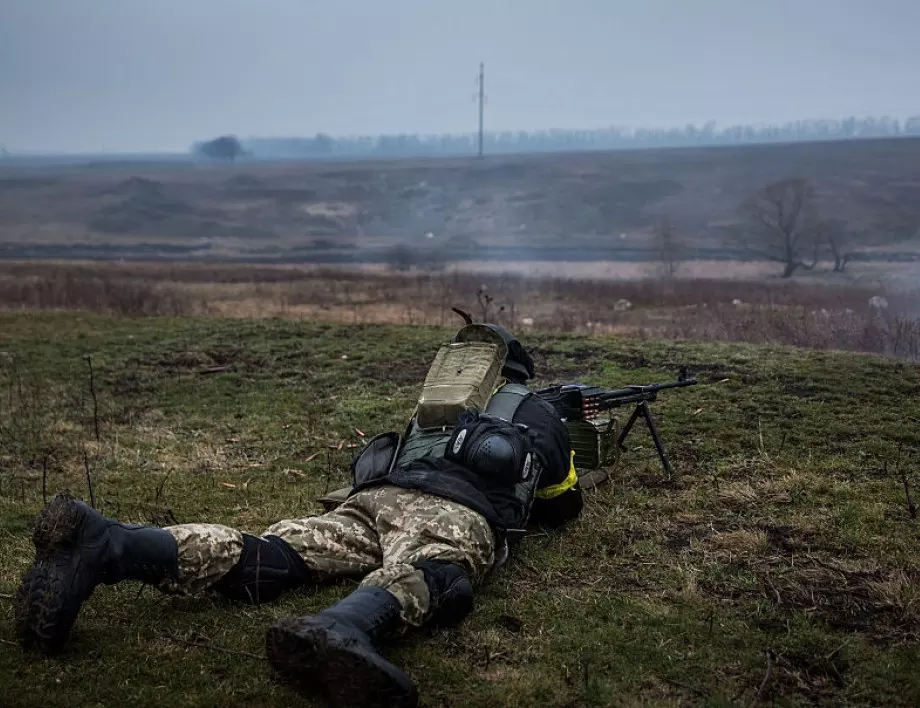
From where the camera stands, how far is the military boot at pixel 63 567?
3545mm

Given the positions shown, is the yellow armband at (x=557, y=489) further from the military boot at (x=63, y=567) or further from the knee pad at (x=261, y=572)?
the military boot at (x=63, y=567)

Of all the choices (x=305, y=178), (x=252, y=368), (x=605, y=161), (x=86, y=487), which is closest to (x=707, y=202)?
(x=605, y=161)

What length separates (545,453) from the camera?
4785mm

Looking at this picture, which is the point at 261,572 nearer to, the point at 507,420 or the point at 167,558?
the point at 167,558

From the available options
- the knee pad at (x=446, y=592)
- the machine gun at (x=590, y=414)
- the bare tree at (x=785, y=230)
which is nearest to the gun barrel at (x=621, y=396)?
the machine gun at (x=590, y=414)

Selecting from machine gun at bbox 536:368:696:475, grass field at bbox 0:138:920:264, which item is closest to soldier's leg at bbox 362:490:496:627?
machine gun at bbox 536:368:696:475

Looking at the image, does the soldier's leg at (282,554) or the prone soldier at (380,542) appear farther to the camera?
Result: the soldier's leg at (282,554)

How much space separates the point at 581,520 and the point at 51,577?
2.93 metres

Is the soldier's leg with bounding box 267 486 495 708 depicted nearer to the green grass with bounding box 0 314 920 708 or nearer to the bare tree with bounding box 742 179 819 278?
the green grass with bounding box 0 314 920 708

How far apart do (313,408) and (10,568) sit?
163 inches

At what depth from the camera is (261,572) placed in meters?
4.18

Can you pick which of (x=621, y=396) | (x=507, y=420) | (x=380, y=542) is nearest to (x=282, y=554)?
(x=380, y=542)

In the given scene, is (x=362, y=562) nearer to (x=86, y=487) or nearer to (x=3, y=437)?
(x=86, y=487)

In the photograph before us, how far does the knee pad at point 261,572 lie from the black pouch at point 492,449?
0.86 m
